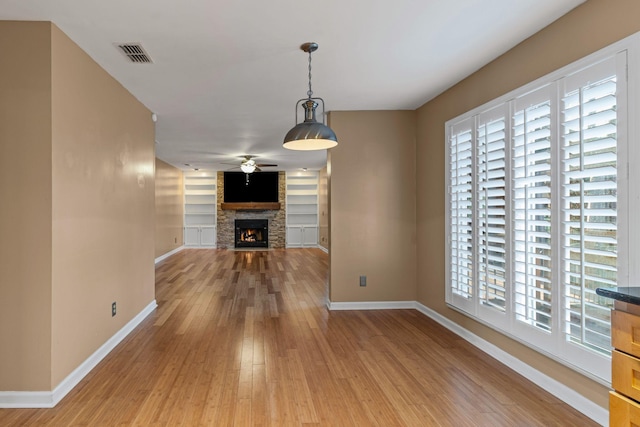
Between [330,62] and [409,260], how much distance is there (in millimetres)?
2774

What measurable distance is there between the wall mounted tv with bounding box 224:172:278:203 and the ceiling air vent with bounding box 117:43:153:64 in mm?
8616

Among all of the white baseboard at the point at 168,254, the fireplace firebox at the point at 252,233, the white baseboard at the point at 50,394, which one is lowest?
the white baseboard at the point at 50,394

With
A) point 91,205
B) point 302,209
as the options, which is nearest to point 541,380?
point 91,205

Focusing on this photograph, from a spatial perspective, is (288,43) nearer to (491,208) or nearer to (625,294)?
(491,208)

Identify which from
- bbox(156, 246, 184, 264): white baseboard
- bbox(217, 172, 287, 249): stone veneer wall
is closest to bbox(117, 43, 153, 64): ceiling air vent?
bbox(156, 246, 184, 264): white baseboard

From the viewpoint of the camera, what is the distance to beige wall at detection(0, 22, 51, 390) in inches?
94.1

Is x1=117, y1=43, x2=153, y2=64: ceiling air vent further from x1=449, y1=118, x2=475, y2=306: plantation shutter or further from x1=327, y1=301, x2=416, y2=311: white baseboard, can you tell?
x1=327, y1=301, x2=416, y2=311: white baseboard

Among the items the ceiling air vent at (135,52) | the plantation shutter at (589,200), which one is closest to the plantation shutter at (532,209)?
the plantation shutter at (589,200)

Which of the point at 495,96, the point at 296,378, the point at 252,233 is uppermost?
the point at 495,96

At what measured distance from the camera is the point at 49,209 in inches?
94.7

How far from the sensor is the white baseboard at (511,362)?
222 cm

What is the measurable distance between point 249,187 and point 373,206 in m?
7.64

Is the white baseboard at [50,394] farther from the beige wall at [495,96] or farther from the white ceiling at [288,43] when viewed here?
the beige wall at [495,96]

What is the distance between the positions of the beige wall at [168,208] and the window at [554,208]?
7870mm
